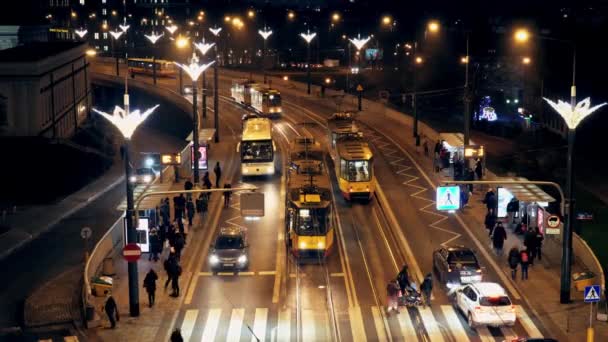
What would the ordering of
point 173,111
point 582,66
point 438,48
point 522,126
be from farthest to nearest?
point 438,48, point 173,111, point 522,126, point 582,66

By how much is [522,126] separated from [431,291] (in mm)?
59139

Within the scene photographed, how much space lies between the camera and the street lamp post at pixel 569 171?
115 ft

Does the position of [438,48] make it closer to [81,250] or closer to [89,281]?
[81,250]

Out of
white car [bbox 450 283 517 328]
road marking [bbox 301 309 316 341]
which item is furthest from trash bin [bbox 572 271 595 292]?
road marking [bbox 301 309 316 341]

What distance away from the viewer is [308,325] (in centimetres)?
3528

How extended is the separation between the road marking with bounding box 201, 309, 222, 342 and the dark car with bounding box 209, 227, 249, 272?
191 inches

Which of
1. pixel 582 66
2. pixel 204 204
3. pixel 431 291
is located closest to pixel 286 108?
pixel 582 66

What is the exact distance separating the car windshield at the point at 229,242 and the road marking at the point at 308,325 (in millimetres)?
6199

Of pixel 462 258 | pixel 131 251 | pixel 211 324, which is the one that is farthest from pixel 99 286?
pixel 462 258

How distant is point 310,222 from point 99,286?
9.95 meters

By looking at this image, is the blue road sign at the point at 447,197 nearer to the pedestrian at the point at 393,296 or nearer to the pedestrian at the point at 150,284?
the pedestrian at the point at 393,296

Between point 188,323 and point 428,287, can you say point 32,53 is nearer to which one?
point 188,323

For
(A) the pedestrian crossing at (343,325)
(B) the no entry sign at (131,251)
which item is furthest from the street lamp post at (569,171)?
(B) the no entry sign at (131,251)

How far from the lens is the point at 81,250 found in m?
49.5
